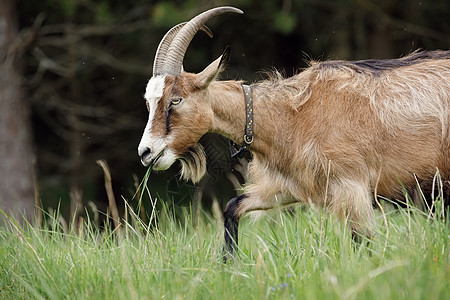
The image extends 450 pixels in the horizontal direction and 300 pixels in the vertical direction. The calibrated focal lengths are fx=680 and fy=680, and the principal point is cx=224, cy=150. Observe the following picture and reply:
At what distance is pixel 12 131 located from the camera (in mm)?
9242

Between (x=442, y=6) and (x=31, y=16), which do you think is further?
(x=31, y=16)

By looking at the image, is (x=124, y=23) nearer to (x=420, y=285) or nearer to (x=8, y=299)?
(x=8, y=299)

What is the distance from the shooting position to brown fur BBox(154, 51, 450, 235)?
466 centimetres

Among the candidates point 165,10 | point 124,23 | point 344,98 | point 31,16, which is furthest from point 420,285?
point 31,16

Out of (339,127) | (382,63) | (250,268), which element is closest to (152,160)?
(250,268)

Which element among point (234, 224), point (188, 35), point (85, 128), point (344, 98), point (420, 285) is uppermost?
point (188, 35)

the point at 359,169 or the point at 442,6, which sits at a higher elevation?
the point at 442,6

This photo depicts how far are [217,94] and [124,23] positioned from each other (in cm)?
554

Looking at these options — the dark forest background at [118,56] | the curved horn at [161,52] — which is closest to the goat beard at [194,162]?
the curved horn at [161,52]

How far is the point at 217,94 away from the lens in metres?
4.86

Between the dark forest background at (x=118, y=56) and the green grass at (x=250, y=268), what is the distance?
117 inches

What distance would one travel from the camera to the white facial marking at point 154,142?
14.9ft

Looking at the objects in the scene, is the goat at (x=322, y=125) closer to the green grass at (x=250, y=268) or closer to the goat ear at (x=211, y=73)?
the goat ear at (x=211, y=73)

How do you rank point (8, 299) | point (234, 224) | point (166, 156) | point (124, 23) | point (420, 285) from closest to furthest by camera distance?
1. point (420, 285)
2. point (8, 299)
3. point (166, 156)
4. point (234, 224)
5. point (124, 23)
